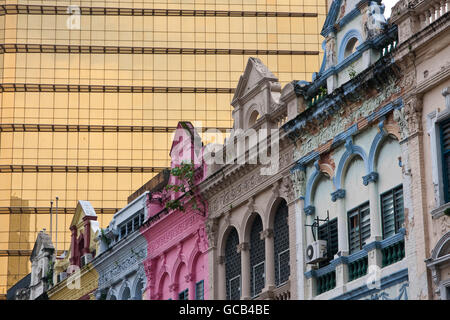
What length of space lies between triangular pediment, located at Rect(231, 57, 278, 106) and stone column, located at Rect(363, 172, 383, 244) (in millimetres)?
5945

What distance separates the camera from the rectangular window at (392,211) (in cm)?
2406

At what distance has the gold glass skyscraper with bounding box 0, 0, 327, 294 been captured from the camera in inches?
2625

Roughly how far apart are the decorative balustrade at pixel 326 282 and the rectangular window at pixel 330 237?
1.02 ft

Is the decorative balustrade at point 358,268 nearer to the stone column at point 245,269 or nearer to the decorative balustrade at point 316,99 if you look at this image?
the decorative balustrade at point 316,99

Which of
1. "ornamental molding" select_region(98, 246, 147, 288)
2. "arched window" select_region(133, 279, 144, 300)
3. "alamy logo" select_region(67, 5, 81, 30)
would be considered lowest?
"arched window" select_region(133, 279, 144, 300)

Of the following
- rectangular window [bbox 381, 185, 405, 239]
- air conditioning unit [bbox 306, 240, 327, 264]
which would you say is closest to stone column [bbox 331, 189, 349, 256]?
air conditioning unit [bbox 306, 240, 327, 264]

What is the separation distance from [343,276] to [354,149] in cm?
272

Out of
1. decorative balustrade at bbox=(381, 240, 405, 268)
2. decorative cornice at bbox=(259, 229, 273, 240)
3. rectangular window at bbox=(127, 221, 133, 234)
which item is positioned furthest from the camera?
rectangular window at bbox=(127, 221, 133, 234)

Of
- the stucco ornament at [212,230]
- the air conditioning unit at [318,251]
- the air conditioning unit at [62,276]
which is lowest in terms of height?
the air conditioning unit at [318,251]

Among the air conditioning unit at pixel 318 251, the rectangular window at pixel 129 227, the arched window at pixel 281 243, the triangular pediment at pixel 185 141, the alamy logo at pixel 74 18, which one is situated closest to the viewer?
the air conditioning unit at pixel 318 251

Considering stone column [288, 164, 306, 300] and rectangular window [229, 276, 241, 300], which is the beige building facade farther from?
rectangular window [229, 276, 241, 300]

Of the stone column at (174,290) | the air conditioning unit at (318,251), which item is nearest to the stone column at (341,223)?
the air conditioning unit at (318,251)

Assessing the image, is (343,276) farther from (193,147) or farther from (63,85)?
(63,85)

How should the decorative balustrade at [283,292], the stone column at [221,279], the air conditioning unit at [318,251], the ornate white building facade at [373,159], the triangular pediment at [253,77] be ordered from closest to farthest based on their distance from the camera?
the ornate white building facade at [373,159], the air conditioning unit at [318,251], the decorative balustrade at [283,292], the triangular pediment at [253,77], the stone column at [221,279]
